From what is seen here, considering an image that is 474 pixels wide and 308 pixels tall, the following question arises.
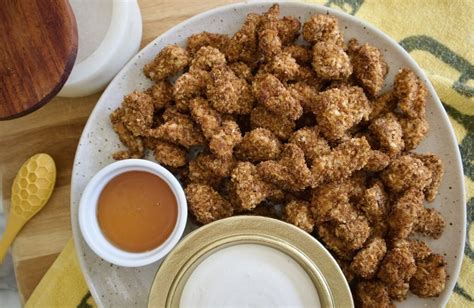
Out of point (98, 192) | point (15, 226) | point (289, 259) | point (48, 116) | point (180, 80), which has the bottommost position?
point (15, 226)

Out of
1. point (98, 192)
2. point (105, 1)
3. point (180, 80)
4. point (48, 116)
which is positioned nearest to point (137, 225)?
point (98, 192)

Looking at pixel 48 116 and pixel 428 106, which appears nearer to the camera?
pixel 428 106

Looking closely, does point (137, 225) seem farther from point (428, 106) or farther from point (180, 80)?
point (428, 106)

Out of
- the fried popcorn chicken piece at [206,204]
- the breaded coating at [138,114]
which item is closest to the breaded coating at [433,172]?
the fried popcorn chicken piece at [206,204]

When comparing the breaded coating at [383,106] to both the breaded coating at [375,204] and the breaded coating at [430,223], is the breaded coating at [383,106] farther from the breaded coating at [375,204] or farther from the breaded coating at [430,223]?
the breaded coating at [430,223]

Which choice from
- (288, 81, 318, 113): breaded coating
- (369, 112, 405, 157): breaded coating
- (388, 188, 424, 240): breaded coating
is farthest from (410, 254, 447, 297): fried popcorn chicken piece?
(288, 81, 318, 113): breaded coating

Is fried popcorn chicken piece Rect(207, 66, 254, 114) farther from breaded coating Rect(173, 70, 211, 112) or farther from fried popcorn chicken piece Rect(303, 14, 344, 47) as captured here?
fried popcorn chicken piece Rect(303, 14, 344, 47)
